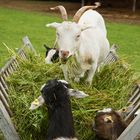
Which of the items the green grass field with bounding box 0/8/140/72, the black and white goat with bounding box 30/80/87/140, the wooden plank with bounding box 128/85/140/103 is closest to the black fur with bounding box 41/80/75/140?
the black and white goat with bounding box 30/80/87/140

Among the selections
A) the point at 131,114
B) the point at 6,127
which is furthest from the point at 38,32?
the point at 6,127

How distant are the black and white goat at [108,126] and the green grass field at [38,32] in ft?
21.7

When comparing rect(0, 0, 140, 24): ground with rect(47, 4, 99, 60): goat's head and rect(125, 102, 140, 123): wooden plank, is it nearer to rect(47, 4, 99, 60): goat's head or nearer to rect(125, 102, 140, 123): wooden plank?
rect(47, 4, 99, 60): goat's head

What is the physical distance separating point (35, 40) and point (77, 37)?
34.8 feet

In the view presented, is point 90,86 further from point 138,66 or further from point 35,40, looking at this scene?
point 35,40

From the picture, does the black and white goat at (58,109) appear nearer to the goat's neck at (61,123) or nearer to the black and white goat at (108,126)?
the goat's neck at (61,123)

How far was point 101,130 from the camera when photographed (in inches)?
271

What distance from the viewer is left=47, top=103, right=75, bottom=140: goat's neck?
6.12m

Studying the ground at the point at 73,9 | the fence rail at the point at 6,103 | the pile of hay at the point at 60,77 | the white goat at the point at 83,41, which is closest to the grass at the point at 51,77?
the pile of hay at the point at 60,77

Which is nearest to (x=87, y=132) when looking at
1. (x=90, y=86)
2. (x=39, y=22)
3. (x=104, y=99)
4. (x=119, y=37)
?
(x=104, y=99)

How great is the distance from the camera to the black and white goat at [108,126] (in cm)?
682

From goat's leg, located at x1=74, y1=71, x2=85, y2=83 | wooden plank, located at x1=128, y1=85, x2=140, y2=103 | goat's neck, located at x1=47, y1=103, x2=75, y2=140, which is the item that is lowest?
wooden plank, located at x1=128, y1=85, x2=140, y2=103

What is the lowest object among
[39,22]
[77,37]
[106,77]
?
[39,22]

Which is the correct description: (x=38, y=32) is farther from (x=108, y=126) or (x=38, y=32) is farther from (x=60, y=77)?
(x=108, y=126)
